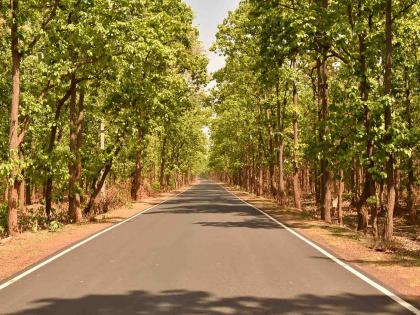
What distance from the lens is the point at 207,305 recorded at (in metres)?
7.24

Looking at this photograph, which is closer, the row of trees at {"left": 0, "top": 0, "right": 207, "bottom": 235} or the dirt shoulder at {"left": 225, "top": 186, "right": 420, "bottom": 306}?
the dirt shoulder at {"left": 225, "top": 186, "right": 420, "bottom": 306}

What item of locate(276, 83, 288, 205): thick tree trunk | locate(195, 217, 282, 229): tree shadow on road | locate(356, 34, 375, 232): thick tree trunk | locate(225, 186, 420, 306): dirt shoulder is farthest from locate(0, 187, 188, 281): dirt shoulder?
locate(276, 83, 288, 205): thick tree trunk

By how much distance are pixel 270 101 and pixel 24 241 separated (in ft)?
68.6

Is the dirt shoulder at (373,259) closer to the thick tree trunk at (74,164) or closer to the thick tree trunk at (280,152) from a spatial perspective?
the thick tree trunk at (74,164)

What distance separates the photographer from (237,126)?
53.1m

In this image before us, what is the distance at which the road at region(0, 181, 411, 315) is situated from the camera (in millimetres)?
7188

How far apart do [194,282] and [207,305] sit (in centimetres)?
166

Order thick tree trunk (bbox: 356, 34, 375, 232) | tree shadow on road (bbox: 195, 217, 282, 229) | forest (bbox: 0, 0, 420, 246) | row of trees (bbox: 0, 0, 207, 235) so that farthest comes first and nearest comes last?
tree shadow on road (bbox: 195, 217, 282, 229)
thick tree trunk (bbox: 356, 34, 375, 232)
row of trees (bbox: 0, 0, 207, 235)
forest (bbox: 0, 0, 420, 246)

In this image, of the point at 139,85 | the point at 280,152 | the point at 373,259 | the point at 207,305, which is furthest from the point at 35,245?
the point at 280,152

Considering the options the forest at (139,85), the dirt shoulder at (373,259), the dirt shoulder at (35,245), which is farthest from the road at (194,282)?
the forest at (139,85)

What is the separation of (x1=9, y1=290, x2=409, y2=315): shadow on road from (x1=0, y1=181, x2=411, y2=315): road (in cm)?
1

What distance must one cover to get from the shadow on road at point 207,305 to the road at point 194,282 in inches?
0.5

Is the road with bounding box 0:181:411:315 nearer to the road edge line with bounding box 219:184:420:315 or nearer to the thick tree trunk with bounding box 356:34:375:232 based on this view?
the road edge line with bounding box 219:184:420:315

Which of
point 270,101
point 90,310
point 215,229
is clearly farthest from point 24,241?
point 270,101
